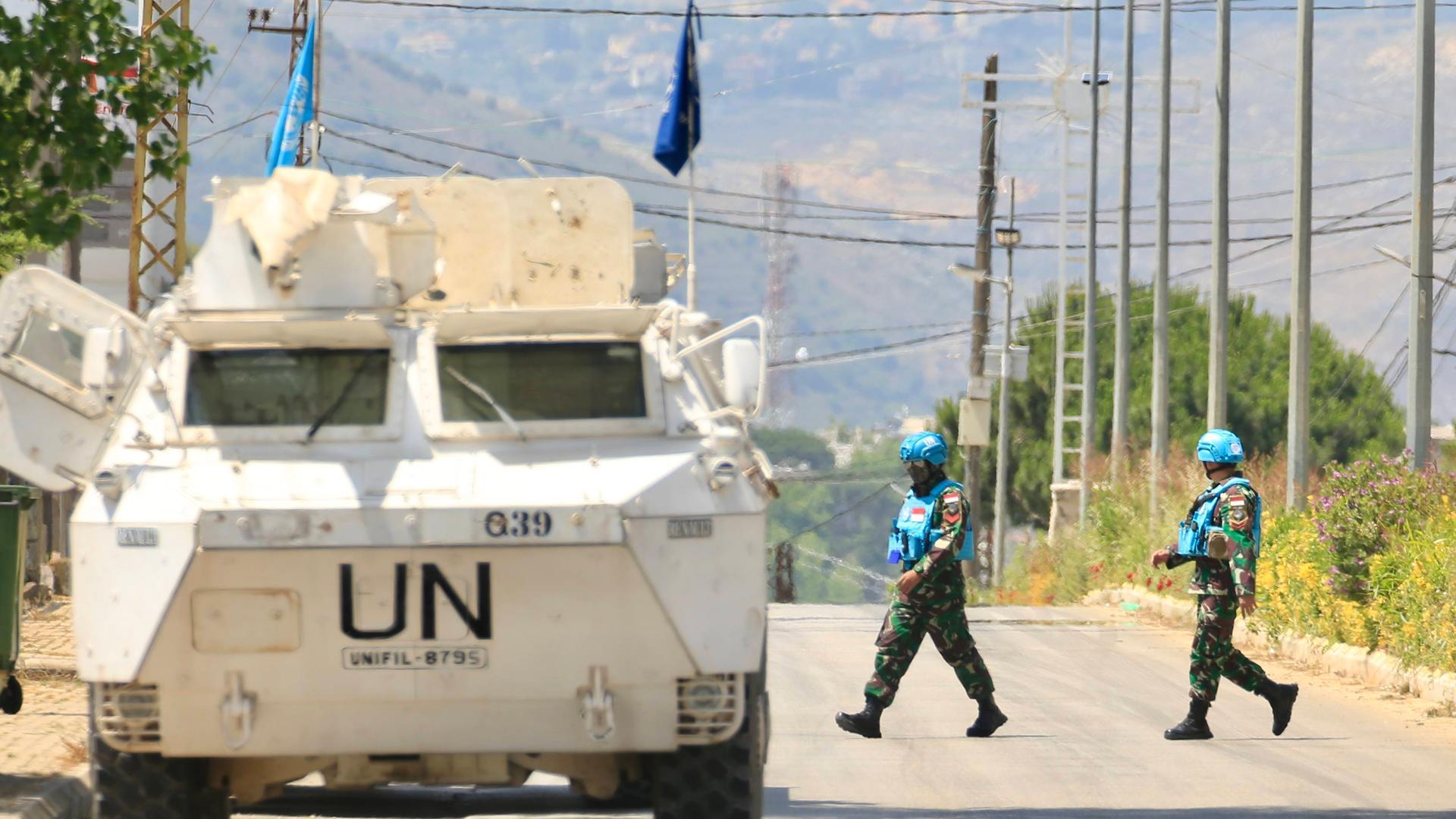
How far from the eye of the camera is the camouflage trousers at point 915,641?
44.3ft

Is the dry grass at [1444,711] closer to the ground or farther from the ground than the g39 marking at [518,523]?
closer to the ground

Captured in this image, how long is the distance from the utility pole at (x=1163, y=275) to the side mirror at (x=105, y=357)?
1009 inches

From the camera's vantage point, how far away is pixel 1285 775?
13047mm

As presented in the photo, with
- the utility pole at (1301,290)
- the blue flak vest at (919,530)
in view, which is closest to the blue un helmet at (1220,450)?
the blue flak vest at (919,530)

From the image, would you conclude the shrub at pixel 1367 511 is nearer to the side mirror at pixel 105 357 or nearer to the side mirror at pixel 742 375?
the side mirror at pixel 742 375

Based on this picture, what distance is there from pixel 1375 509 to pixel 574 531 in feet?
40.5

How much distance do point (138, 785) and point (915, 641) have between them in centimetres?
534

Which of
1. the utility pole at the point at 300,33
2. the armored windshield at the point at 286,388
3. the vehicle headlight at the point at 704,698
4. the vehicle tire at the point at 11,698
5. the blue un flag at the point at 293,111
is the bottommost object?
the vehicle tire at the point at 11,698

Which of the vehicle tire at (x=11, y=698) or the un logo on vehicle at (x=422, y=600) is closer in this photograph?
the un logo on vehicle at (x=422, y=600)

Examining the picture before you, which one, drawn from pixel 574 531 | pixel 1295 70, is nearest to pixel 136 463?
pixel 574 531

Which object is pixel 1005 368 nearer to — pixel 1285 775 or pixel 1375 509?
pixel 1375 509

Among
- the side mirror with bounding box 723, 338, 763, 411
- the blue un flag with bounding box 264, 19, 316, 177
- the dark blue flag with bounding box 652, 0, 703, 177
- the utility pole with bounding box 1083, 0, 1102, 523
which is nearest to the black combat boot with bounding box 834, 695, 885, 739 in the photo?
the dark blue flag with bounding box 652, 0, 703, 177

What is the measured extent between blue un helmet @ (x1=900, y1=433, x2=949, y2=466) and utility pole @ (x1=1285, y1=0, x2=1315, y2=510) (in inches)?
505

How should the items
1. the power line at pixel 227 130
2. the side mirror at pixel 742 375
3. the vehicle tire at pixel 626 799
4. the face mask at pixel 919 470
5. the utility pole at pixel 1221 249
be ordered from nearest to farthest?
1. the side mirror at pixel 742 375
2. the vehicle tire at pixel 626 799
3. the face mask at pixel 919 470
4. the utility pole at pixel 1221 249
5. the power line at pixel 227 130
